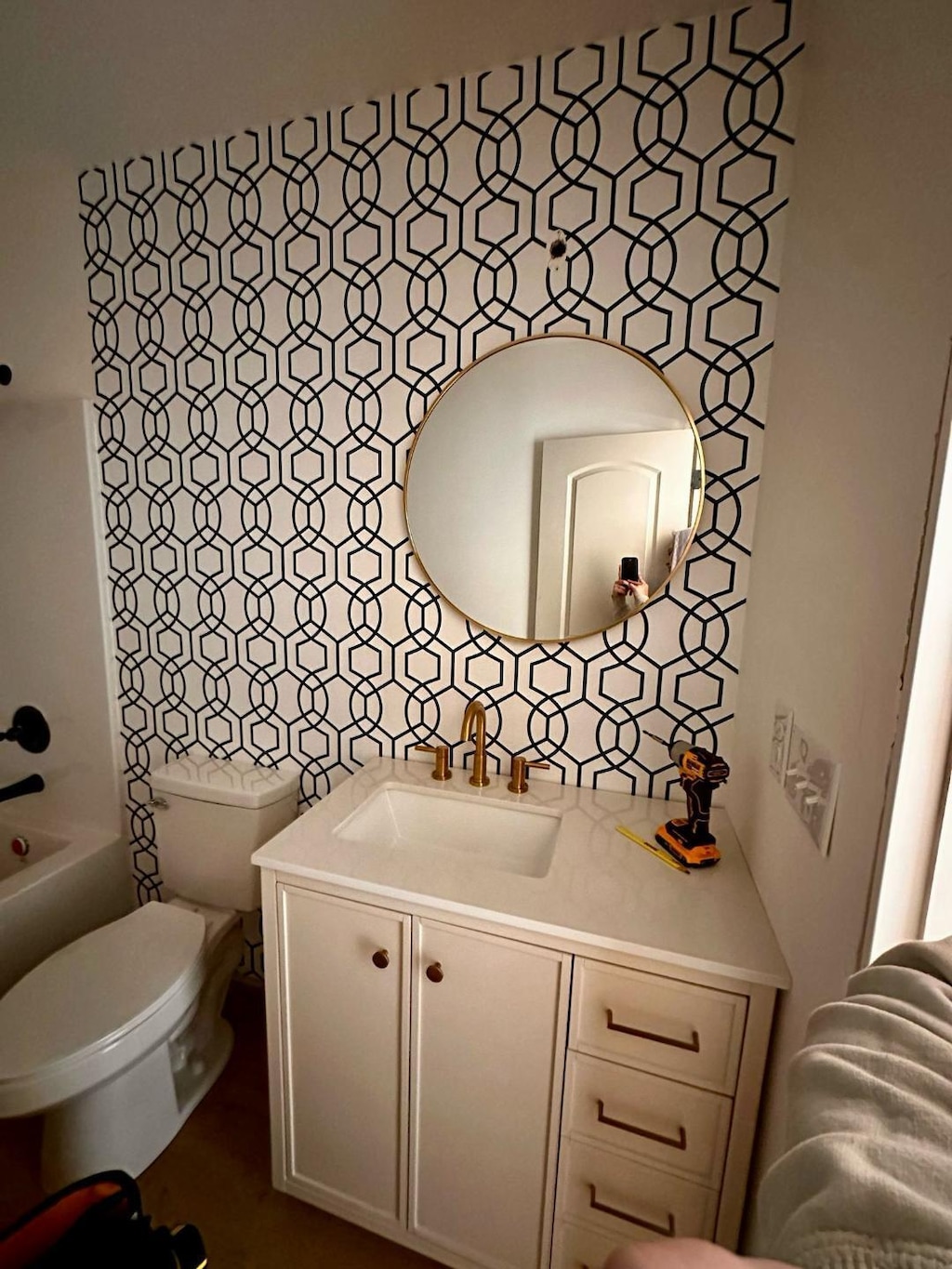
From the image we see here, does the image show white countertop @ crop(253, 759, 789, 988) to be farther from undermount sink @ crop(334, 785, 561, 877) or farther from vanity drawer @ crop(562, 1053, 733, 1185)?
vanity drawer @ crop(562, 1053, 733, 1185)

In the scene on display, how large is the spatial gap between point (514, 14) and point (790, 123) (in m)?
0.59

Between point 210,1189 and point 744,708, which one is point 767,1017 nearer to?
point 744,708

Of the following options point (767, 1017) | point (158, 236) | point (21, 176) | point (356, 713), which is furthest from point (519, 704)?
point (21, 176)

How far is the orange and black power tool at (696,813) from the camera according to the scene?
1110 mm

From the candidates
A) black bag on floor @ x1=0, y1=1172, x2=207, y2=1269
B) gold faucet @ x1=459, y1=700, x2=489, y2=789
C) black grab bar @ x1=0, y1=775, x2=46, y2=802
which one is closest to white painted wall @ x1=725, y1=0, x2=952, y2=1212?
gold faucet @ x1=459, y1=700, x2=489, y2=789

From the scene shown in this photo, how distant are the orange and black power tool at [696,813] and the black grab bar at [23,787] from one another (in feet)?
6.82

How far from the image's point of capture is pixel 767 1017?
0.87 metres

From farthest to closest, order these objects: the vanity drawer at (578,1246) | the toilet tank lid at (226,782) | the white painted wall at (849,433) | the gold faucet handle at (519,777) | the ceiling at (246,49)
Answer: the toilet tank lid at (226,782)
the gold faucet handle at (519,777)
the ceiling at (246,49)
the vanity drawer at (578,1246)
the white painted wall at (849,433)

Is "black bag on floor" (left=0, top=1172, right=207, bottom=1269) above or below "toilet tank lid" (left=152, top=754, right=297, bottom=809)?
below

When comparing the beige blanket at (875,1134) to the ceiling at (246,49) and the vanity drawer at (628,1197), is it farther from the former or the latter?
the ceiling at (246,49)

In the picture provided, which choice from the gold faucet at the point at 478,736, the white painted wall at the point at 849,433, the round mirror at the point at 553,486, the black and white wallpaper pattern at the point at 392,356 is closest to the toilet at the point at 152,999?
the black and white wallpaper pattern at the point at 392,356

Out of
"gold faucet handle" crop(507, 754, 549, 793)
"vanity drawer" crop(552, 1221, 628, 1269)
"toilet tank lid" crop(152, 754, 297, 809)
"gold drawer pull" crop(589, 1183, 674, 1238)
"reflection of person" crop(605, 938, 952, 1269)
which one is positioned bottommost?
"vanity drawer" crop(552, 1221, 628, 1269)

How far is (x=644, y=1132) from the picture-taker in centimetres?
95

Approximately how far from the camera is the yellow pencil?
1115 millimetres
